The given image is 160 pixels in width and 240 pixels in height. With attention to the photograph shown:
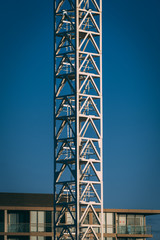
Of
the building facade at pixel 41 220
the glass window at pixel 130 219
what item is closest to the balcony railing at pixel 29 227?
the building facade at pixel 41 220

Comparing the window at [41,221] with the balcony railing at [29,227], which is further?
the window at [41,221]

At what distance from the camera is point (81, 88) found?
96.7 meters

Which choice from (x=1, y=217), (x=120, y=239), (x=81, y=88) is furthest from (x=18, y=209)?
(x=81, y=88)

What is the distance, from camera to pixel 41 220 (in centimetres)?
11369

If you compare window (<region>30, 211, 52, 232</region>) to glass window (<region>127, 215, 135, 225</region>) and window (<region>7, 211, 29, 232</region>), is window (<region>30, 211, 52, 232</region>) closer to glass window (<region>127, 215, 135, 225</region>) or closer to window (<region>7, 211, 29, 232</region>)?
window (<region>7, 211, 29, 232</region>)

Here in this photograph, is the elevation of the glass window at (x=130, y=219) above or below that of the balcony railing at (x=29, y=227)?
above

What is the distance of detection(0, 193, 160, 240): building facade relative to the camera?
367 feet

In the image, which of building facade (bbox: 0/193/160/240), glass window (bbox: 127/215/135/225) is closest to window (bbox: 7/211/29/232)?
building facade (bbox: 0/193/160/240)

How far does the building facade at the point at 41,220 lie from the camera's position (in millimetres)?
111938

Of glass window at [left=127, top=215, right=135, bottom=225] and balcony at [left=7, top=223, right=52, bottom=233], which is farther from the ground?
glass window at [left=127, top=215, right=135, bottom=225]

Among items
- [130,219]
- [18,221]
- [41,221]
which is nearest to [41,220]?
[41,221]

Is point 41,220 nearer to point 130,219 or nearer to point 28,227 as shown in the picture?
point 28,227

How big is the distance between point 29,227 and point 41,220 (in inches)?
76.0

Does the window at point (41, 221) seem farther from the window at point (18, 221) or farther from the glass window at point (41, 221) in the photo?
the window at point (18, 221)
